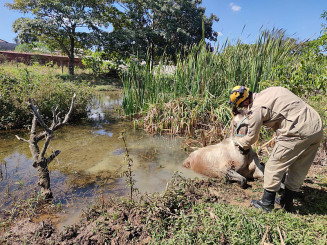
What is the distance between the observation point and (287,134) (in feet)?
8.23

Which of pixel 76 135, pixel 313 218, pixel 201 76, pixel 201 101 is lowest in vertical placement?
pixel 76 135

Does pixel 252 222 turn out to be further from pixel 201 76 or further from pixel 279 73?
pixel 201 76

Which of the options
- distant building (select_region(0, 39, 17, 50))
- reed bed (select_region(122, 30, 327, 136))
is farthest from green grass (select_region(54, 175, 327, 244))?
distant building (select_region(0, 39, 17, 50))

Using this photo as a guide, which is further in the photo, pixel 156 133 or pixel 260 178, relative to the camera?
pixel 156 133

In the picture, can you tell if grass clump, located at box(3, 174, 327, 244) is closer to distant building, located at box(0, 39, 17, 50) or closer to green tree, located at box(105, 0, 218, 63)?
green tree, located at box(105, 0, 218, 63)

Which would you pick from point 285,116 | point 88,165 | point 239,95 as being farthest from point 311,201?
point 88,165

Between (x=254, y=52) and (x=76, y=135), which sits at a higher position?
(x=254, y=52)

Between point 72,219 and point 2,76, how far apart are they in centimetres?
522

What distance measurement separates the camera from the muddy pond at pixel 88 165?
3.23m

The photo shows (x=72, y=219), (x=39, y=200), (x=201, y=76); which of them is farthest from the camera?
(x=201, y=76)

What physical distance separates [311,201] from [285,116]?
1261 millimetres

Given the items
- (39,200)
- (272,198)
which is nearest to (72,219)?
(39,200)

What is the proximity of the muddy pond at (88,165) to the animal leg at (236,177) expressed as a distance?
714 millimetres

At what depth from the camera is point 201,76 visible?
19.6 ft
